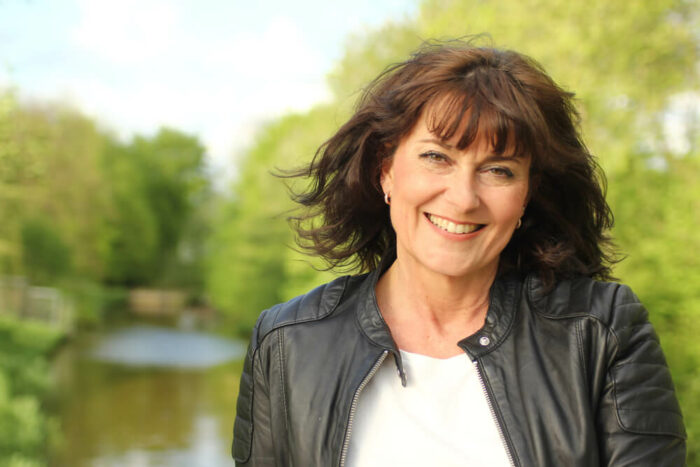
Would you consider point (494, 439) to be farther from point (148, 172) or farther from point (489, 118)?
point (148, 172)

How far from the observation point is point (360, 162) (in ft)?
6.63

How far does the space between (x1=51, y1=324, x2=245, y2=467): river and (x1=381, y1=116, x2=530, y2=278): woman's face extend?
13.7 metres

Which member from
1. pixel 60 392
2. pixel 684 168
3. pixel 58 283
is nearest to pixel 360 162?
pixel 684 168

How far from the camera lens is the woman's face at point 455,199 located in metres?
1.76

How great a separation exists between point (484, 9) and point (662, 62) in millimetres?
2276

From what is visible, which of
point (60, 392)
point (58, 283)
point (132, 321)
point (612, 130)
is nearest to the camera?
point (612, 130)

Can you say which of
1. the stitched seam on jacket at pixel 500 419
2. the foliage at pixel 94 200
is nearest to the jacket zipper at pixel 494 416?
the stitched seam on jacket at pixel 500 419

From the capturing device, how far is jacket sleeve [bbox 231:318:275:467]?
6.17ft

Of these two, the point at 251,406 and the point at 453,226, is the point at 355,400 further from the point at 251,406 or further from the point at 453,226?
the point at 453,226

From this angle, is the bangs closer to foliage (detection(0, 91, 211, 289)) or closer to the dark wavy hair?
the dark wavy hair

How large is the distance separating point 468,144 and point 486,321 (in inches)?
15.1

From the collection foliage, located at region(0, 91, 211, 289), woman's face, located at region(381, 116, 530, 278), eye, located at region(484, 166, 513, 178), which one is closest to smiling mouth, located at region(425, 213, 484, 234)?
woman's face, located at region(381, 116, 530, 278)

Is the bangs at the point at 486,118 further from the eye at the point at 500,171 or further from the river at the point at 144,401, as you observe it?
the river at the point at 144,401

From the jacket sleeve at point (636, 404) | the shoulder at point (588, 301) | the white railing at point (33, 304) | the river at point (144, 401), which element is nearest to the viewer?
the jacket sleeve at point (636, 404)
